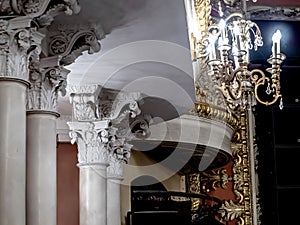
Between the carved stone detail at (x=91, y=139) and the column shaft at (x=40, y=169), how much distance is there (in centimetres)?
235

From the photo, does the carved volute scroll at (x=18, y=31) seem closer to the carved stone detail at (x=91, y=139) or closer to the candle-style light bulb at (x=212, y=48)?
the carved stone detail at (x=91, y=139)

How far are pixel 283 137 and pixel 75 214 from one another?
5082mm

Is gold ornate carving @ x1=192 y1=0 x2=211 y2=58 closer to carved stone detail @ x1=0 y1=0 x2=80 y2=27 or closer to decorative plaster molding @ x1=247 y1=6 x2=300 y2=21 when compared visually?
carved stone detail @ x1=0 y1=0 x2=80 y2=27

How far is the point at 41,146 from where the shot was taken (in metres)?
4.42

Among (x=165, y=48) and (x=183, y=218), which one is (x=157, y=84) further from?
(x=183, y=218)

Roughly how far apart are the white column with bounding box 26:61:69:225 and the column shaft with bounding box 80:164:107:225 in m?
2.21

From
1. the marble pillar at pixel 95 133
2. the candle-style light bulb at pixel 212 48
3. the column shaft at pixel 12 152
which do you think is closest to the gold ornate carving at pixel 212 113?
the candle-style light bulb at pixel 212 48

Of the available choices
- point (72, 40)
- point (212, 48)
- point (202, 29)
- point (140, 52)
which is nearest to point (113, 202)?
point (212, 48)

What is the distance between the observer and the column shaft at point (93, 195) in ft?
21.8

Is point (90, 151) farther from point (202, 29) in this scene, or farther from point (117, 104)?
point (202, 29)

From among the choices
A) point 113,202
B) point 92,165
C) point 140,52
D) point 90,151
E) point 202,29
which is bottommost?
point 113,202

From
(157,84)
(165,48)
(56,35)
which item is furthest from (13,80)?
(157,84)

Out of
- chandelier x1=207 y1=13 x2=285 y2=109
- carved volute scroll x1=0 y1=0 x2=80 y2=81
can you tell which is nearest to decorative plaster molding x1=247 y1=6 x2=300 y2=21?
chandelier x1=207 y1=13 x2=285 y2=109

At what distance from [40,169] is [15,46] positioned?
0.90 m
